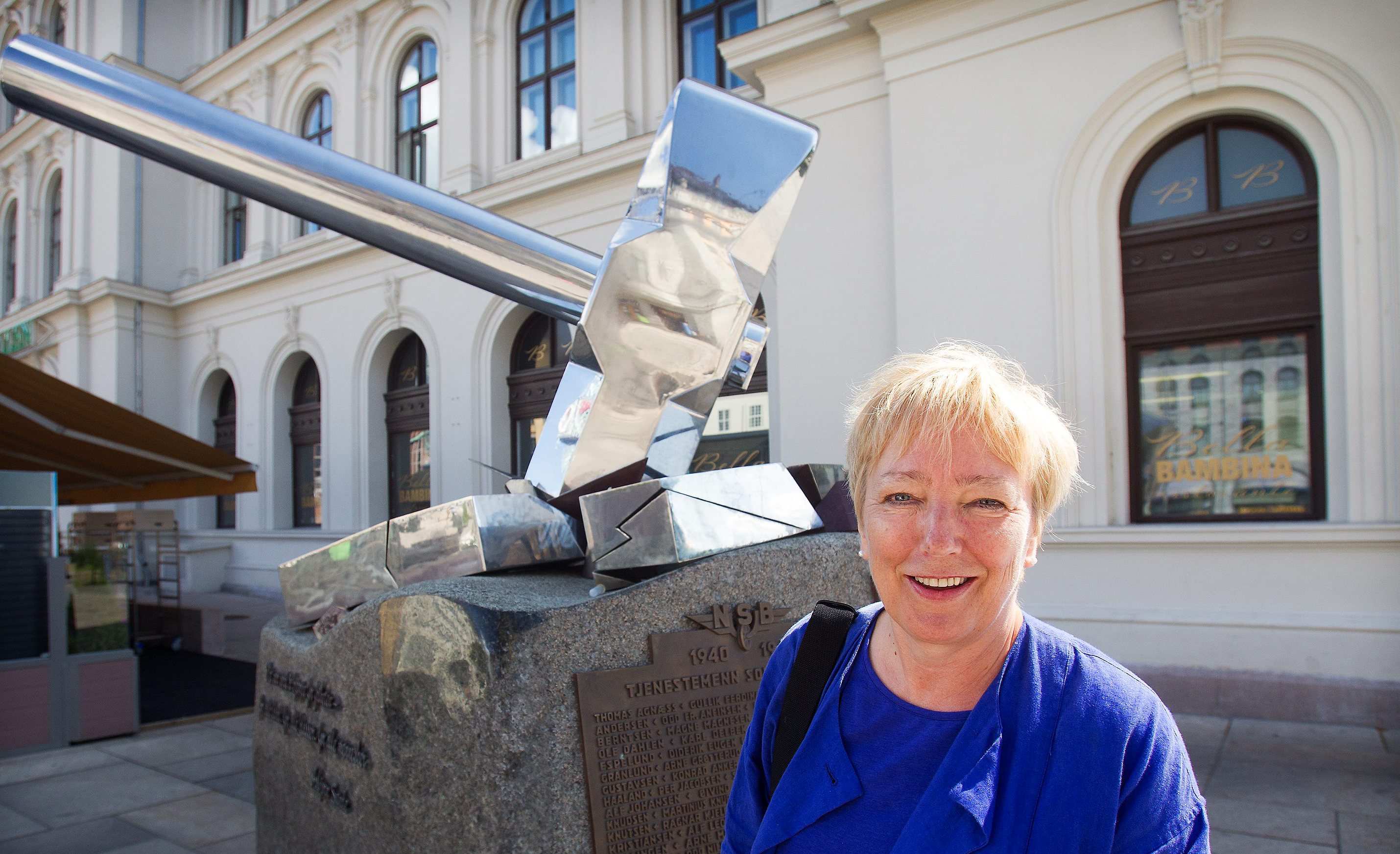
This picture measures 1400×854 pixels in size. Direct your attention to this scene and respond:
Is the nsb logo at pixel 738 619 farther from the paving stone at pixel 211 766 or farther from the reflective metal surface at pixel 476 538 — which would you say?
the paving stone at pixel 211 766

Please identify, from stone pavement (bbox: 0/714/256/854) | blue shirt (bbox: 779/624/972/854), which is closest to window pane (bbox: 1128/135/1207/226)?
blue shirt (bbox: 779/624/972/854)

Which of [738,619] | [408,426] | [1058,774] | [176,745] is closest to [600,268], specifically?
[738,619]

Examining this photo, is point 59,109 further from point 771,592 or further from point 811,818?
point 811,818

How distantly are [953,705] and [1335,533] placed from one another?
553cm

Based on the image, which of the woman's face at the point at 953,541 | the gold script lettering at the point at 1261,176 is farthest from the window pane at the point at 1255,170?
the woman's face at the point at 953,541

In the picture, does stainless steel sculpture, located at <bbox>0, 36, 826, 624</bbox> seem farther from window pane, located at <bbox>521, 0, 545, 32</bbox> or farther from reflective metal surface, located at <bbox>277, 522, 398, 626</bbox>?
window pane, located at <bbox>521, 0, 545, 32</bbox>

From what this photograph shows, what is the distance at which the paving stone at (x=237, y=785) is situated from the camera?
14.0ft

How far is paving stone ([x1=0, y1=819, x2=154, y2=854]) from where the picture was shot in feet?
11.8

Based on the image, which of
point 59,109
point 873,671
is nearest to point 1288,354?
point 873,671

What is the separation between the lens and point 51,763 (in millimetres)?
4941

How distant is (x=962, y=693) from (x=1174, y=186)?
6.35 meters

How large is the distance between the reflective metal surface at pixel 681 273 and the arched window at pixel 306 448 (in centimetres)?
1212

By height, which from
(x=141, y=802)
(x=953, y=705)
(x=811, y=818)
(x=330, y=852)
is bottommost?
(x=141, y=802)

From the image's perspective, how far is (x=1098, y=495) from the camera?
6.12m
